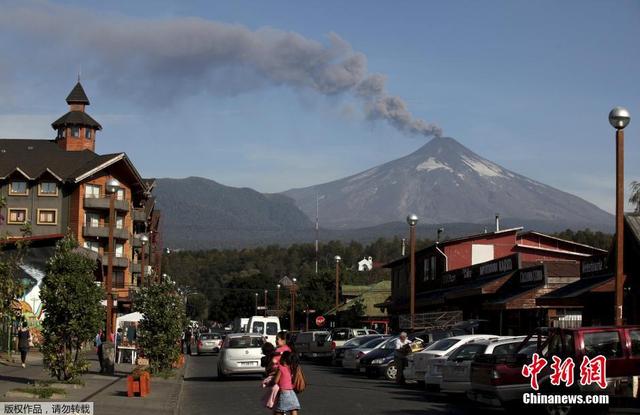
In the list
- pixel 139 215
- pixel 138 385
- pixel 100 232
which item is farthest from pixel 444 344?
pixel 139 215

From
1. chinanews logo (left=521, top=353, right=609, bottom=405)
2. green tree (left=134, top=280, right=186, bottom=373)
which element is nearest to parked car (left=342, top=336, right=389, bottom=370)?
green tree (left=134, top=280, right=186, bottom=373)

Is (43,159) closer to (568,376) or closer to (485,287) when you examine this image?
(485,287)

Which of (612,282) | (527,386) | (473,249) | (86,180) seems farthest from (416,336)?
(86,180)

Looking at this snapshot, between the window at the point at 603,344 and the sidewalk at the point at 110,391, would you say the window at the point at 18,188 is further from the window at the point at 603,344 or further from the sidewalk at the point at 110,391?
the window at the point at 603,344

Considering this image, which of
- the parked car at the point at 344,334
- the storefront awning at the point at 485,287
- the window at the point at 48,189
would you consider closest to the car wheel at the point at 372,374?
the storefront awning at the point at 485,287

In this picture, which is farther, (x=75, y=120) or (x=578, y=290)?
(x=75, y=120)

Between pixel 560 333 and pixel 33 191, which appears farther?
pixel 33 191

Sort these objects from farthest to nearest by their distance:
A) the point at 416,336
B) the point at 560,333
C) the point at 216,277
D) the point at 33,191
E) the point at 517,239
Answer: the point at 216,277
the point at 33,191
the point at 517,239
the point at 416,336
the point at 560,333

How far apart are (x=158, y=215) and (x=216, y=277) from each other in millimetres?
66104

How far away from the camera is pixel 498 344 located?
23.0 metres

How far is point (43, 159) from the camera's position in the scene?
87.3m

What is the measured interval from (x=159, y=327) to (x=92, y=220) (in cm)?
5435

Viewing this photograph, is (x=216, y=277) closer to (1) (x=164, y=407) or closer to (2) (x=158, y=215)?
(2) (x=158, y=215)

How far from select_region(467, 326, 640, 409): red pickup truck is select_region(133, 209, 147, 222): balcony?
3062 inches
